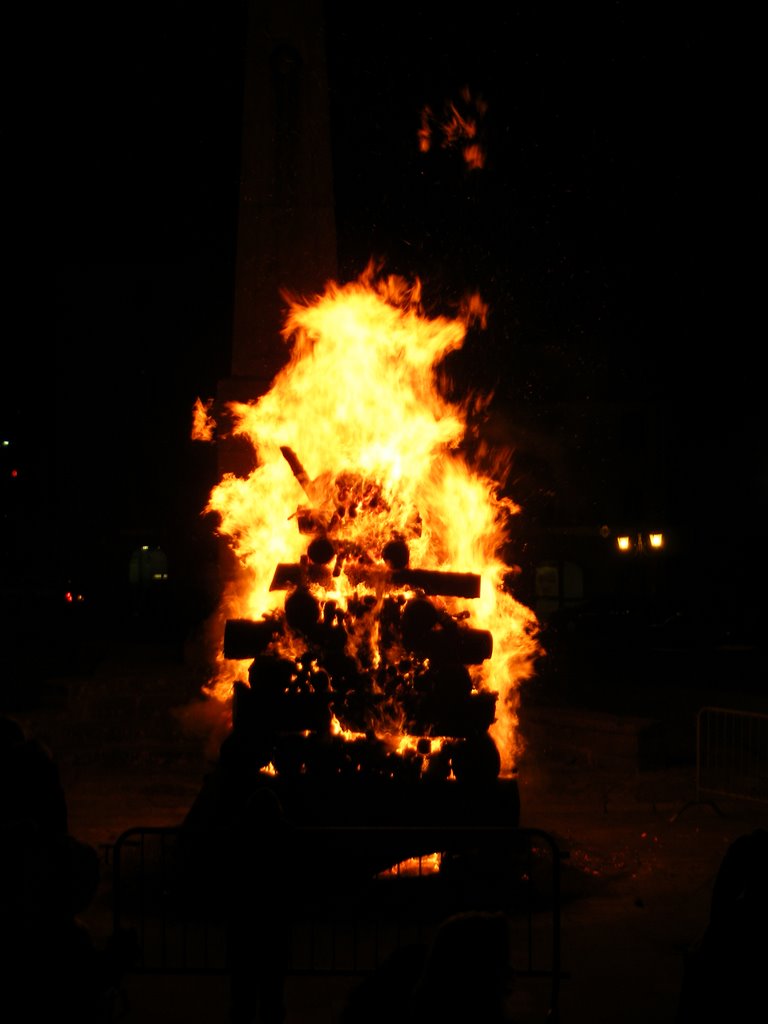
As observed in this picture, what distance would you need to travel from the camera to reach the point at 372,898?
21.1ft

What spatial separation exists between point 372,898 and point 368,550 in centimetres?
245

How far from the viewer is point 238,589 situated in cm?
946

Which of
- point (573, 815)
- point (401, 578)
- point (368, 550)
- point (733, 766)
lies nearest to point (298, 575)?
point (368, 550)

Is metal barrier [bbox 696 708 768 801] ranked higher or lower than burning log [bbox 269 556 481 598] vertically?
lower

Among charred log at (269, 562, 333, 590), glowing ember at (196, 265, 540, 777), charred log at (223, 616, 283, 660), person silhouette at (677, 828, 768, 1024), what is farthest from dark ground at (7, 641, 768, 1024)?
charred log at (269, 562, 333, 590)

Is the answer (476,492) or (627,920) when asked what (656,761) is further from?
(627,920)

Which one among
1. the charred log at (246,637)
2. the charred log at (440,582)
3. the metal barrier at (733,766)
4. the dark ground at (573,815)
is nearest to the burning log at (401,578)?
the charred log at (440,582)

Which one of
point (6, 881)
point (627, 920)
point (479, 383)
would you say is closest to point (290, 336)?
point (627, 920)

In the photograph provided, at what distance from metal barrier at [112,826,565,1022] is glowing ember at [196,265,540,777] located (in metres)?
0.69

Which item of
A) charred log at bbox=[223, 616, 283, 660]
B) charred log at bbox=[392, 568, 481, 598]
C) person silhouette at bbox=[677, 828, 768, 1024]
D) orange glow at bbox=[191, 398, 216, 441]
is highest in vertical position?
orange glow at bbox=[191, 398, 216, 441]

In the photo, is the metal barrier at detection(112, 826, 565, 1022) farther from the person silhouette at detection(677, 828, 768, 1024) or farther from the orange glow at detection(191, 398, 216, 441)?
the orange glow at detection(191, 398, 216, 441)

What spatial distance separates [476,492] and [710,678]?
9.31 m

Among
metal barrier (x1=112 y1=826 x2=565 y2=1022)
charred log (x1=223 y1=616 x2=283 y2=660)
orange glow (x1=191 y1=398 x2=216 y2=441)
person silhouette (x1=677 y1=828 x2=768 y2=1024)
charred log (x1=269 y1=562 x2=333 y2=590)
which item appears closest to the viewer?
person silhouette (x1=677 y1=828 x2=768 y2=1024)

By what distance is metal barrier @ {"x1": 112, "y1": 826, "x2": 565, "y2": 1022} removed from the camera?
19.6 ft
